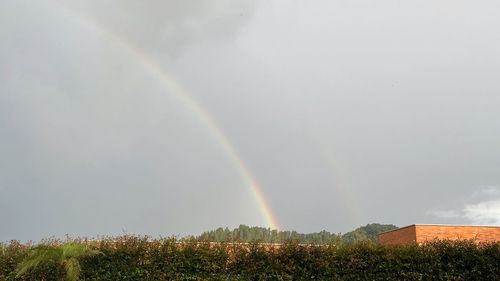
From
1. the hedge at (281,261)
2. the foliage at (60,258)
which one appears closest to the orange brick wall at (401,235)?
the hedge at (281,261)

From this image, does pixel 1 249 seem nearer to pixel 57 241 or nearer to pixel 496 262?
pixel 57 241

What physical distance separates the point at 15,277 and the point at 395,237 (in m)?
24.8

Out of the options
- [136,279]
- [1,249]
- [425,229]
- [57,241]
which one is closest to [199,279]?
[136,279]

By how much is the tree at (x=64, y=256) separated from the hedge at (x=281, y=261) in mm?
573

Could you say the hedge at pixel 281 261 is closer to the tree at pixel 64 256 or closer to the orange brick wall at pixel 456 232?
the tree at pixel 64 256

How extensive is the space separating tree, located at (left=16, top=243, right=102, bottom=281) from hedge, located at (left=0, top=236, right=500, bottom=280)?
1.88 ft

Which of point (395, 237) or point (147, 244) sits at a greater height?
point (395, 237)

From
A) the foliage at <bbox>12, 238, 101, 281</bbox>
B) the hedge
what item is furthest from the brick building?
the foliage at <bbox>12, 238, 101, 281</bbox>

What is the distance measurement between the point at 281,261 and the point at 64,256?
Answer: 266 inches

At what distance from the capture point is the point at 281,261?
12531 mm

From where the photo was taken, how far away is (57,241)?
14.5 m

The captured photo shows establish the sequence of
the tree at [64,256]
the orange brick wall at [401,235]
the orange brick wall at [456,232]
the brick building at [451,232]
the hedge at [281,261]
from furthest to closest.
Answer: the orange brick wall at [401,235], the orange brick wall at [456,232], the brick building at [451,232], the tree at [64,256], the hedge at [281,261]

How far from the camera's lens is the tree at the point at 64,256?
12.3 meters

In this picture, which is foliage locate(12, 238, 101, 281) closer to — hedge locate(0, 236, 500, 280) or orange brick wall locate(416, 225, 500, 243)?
hedge locate(0, 236, 500, 280)
